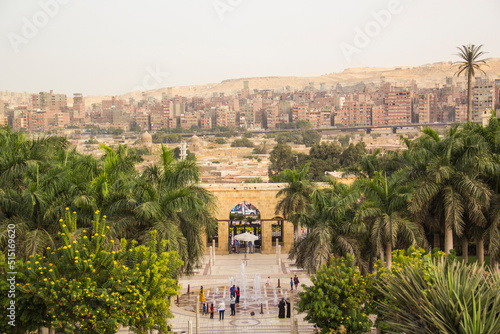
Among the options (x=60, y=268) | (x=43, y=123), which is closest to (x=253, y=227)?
(x=60, y=268)

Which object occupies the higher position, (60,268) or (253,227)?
(60,268)

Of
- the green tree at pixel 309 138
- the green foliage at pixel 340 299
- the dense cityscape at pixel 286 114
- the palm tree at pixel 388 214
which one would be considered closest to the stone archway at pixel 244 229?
the palm tree at pixel 388 214

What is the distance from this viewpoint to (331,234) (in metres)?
14.6

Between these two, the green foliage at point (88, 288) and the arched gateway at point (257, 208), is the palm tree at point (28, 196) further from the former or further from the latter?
the arched gateway at point (257, 208)

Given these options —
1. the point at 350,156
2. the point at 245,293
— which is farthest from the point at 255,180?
the point at 245,293

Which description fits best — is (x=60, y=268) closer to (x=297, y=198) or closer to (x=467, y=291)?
(x=467, y=291)

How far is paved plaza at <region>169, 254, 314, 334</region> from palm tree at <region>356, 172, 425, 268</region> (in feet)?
7.85

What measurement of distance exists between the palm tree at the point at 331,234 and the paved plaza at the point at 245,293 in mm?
1034

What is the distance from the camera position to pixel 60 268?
35.0ft

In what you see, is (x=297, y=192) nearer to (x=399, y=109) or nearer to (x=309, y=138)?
(x=309, y=138)

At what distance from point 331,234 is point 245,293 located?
4.25m

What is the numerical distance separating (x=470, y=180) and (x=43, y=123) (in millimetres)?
160449

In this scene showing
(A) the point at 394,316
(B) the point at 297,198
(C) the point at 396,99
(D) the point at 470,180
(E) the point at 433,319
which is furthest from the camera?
(C) the point at 396,99

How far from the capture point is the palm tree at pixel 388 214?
13.8 meters
